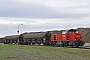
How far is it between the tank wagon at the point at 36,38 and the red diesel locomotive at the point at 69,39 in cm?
671

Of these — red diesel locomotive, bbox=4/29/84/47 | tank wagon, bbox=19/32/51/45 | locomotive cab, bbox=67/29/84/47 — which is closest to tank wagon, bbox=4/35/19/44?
red diesel locomotive, bbox=4/29/84/47

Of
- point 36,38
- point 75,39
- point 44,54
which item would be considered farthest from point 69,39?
point 44,54

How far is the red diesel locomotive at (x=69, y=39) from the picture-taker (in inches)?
1982

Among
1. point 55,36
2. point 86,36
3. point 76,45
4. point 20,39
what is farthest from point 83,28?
point 76,45

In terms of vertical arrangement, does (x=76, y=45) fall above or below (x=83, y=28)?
below

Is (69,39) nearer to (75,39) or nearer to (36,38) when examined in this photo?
(75,39)

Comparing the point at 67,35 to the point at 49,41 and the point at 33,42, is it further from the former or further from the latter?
the point at 33,42

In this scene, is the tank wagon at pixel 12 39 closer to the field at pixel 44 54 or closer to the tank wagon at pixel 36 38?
the tank wagon at pixel 36 38

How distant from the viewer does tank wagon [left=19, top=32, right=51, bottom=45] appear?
2557 inches

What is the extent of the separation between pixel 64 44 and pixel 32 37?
18588 mm

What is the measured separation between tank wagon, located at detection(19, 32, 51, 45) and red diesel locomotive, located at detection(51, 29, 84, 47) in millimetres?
6709

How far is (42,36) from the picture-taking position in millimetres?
65625

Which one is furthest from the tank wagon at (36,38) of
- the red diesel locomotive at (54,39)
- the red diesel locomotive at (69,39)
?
the red diesel locomotive at (69,39)

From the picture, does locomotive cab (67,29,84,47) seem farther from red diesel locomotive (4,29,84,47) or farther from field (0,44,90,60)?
field (0,44,90,60)
